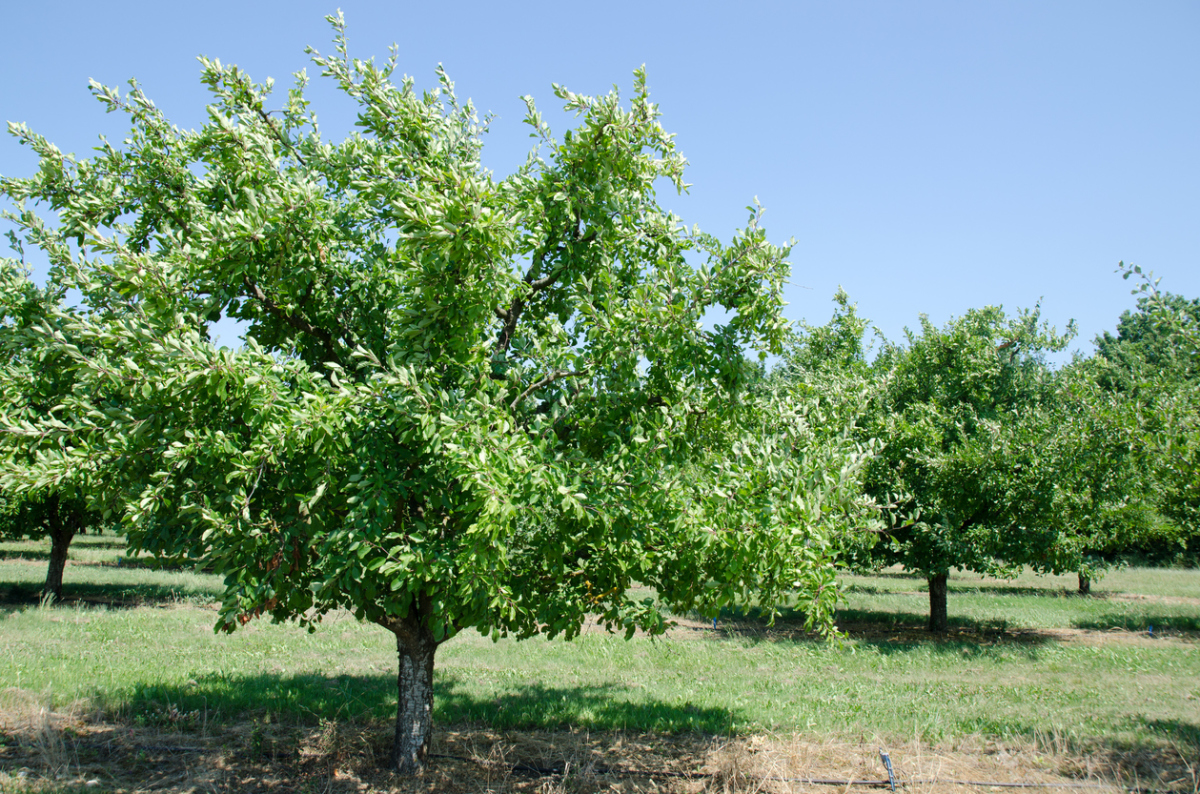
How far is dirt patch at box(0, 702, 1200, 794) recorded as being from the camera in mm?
6887

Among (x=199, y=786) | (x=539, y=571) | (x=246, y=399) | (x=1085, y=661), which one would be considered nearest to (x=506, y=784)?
(x=539, y=571)

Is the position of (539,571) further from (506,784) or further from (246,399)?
(246,399)

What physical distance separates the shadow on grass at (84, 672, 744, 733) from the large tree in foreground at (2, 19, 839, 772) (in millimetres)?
2469

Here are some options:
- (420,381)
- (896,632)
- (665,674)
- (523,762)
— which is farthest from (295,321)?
(896,632)

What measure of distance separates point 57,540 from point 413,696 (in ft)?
55.2

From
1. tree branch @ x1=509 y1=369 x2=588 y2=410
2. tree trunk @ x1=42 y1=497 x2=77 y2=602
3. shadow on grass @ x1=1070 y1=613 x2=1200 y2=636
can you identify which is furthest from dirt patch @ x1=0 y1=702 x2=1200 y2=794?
shadow on grass @ x1=1070 y1=613 x2=1200 y2=636

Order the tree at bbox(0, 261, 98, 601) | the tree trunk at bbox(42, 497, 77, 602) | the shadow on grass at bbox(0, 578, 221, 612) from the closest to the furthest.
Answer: the tree at bbox(0, 261, 98, 601) < the tree trunk at bbox(42, 497, 77, 602) < the shadow on grass at bbox(0, 578, 221, 612)

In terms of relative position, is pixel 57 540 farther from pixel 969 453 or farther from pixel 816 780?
pixel 969 453

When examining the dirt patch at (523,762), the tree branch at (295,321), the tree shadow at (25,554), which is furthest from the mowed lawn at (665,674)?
the tree shadow at (25,554)

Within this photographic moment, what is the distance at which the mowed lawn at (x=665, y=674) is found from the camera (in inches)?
361

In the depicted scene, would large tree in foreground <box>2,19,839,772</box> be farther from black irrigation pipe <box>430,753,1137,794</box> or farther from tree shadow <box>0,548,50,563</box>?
tree shadow <box>0,548,50,563</box>

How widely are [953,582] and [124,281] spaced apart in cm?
3777

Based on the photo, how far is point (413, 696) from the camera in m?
7.13

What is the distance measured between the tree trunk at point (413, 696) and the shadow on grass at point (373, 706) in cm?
177
